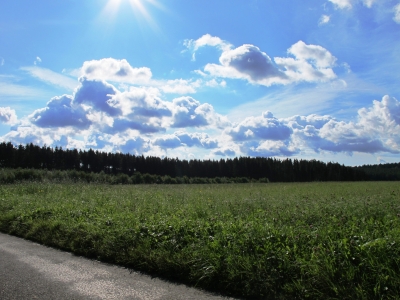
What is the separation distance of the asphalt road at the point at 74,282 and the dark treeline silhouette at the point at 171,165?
7595 centimetres

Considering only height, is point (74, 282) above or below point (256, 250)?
below

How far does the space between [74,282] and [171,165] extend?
101 m

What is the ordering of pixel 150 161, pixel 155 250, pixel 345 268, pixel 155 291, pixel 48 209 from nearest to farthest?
pixel 345 268 → pixel 155 291 → pixel 155 250 → pixel 48 209 → pixel 150 161

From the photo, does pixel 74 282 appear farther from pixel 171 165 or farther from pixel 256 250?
pixel 171 165

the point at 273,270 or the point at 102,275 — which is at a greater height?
the point at 273,270

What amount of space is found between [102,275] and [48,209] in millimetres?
6332

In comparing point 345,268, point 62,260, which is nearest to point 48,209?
point 62,260

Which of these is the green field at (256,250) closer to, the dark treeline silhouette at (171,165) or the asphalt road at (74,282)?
the asphalt road at (74,282)

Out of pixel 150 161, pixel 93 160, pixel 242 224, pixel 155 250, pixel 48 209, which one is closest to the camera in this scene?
pixel 155 250

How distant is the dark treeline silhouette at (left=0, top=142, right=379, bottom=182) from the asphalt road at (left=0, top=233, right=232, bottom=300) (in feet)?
249

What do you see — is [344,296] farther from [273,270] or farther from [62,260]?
[62,260]

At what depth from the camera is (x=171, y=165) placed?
105312mm

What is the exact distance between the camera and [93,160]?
92375 millimetres

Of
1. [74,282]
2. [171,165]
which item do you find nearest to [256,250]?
[74,282]
